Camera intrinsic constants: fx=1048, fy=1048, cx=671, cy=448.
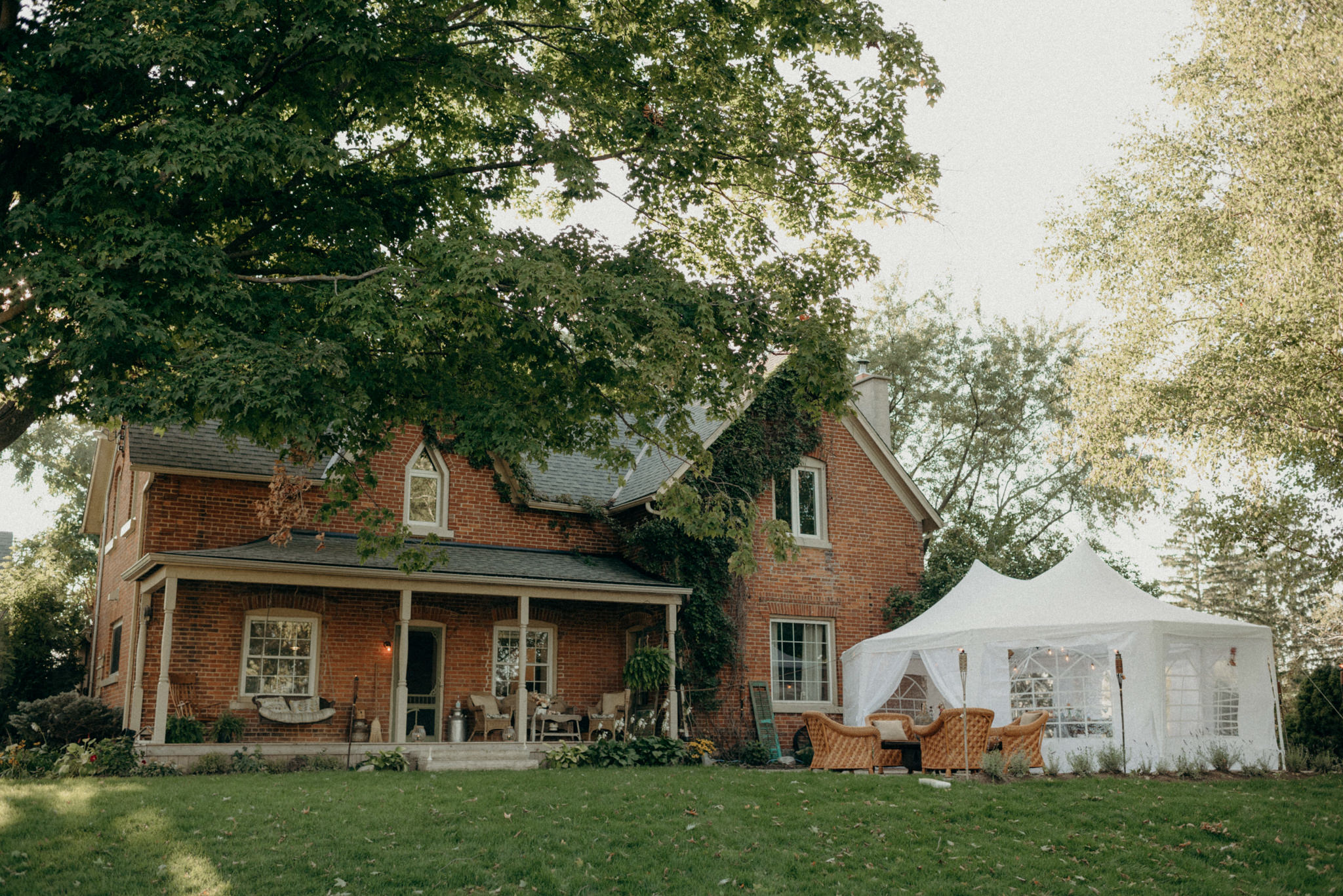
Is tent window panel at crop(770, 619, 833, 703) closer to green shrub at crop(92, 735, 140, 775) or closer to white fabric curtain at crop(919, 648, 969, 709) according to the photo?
white fabric curtain at crop(919, 648, 969, 709)

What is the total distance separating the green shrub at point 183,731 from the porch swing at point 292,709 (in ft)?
3.74

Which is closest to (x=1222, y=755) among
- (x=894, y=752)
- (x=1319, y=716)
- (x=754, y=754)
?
(x=894, y=752)

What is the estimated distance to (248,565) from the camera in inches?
591

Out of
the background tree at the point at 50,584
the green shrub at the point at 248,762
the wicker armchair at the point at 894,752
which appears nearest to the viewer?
the green shrub at the point at 248,762

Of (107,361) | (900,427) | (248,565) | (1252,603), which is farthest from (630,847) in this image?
(1252,603)

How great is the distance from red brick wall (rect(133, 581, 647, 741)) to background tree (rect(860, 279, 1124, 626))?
53.6 ft

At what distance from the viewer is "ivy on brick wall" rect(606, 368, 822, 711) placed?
1897 centimetres

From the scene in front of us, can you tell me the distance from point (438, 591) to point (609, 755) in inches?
152

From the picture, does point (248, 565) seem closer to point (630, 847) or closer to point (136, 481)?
point (136, 481)

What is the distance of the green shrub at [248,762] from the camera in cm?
1396

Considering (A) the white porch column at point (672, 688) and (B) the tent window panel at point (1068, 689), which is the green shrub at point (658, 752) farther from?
(B) the tent window panel at point (1068, 689)

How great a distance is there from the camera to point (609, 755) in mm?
15875

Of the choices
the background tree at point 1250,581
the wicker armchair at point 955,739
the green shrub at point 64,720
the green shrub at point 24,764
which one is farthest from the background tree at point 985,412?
the green shrub at point 24,764

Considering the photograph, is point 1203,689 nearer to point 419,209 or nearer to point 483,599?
point 483,599
